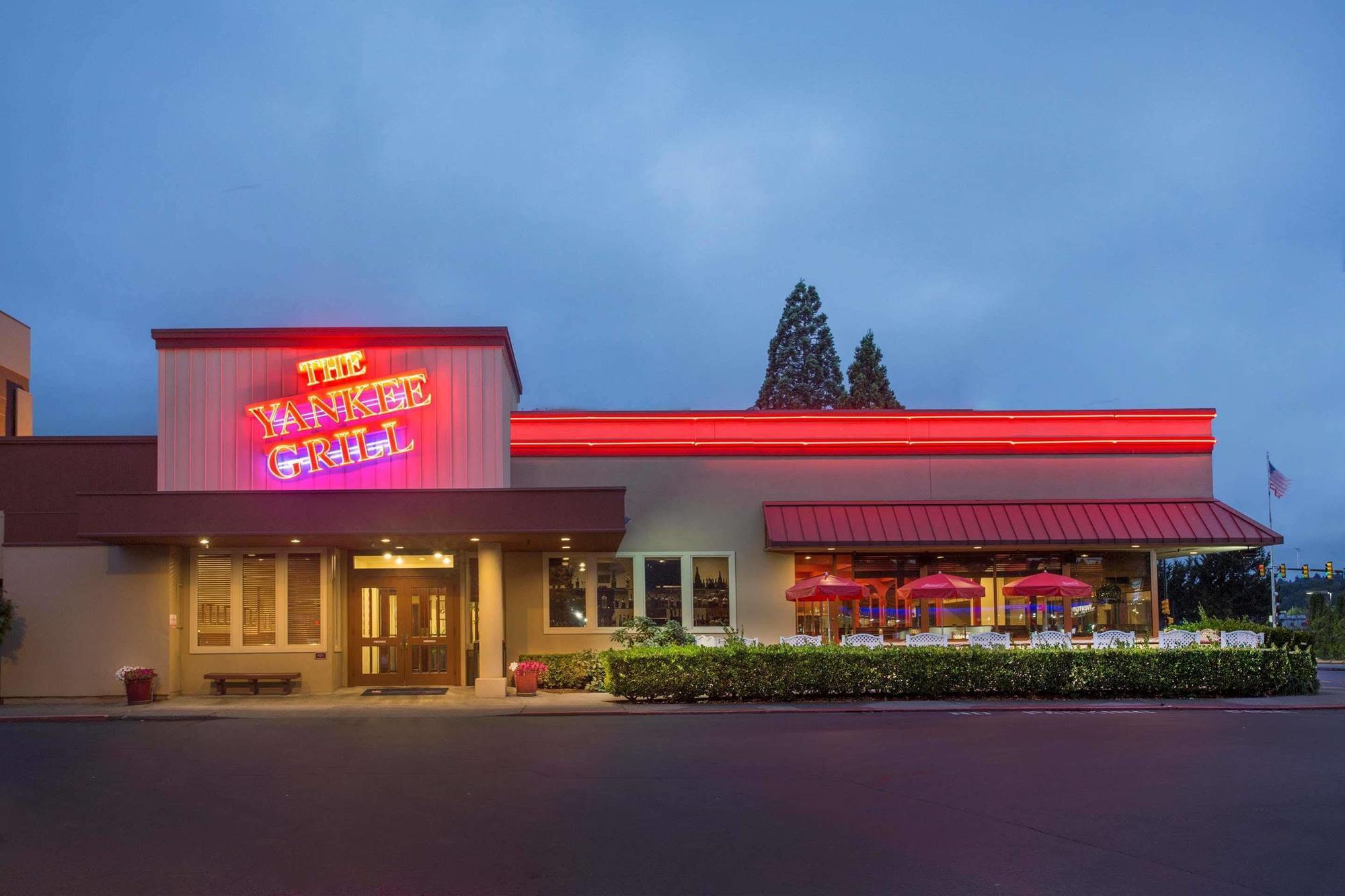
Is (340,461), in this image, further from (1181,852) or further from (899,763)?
(1181,852)

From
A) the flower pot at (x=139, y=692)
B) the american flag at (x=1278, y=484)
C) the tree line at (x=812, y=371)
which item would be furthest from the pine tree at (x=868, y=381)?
the flower pot at (x=139, y=692)

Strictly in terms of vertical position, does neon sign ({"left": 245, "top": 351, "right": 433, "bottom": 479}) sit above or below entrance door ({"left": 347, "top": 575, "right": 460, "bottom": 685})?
above

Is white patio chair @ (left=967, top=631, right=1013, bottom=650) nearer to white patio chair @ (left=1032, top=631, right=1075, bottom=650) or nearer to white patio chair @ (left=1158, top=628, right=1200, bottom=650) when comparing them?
white patio chair @ (left=1032, top=631, right=1075, bottom=650)

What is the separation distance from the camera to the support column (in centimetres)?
2273

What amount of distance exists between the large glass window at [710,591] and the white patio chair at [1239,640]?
1077cm

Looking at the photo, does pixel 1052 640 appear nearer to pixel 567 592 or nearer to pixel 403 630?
pixel 567 592

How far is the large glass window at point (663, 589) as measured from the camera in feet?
88.9

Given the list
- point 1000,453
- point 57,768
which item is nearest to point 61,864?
point 57,768

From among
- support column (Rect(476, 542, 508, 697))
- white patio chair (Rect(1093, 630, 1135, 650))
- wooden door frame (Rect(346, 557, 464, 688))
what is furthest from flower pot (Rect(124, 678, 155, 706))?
white patio chair (Rect(1093, 630, 1135, 650))

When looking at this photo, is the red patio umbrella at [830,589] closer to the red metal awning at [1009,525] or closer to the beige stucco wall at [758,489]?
the red metal awning at [1009,525]

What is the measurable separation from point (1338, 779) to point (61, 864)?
12.6m

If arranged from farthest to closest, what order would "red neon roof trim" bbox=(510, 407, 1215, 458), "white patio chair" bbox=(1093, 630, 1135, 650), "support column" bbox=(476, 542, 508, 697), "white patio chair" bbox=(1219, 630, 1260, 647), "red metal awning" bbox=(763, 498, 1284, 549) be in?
1. "red neon roof trim" bbox=(510, 407, 1215, 458)
2. "red metal awning" bbox=(763, 498, 1284, 549)
3. "white patio chair" bbox=(1093, 630, 1135, 650)
4. "white patio chair" bbox=(1219, 630, 1260, 647)
5. "support column" bbox=(476, 542, 508, 697)

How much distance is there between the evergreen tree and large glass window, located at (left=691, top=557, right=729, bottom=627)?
29322 mm

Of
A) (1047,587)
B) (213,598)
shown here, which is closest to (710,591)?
(1047,587)
